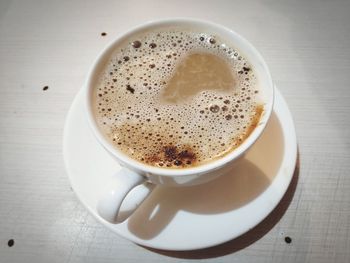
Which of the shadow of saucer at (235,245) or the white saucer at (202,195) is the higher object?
the white saucer at (202,195)

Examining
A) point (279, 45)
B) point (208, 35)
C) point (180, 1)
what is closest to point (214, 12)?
point (180, 1)

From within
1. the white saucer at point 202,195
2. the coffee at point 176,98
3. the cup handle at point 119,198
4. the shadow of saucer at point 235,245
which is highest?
the coffee at point 176,98

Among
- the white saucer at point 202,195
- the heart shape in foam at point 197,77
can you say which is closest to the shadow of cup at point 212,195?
the white saucer at point 202,195

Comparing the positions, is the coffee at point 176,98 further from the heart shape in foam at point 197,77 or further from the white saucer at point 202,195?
the white saucer at point 202,195

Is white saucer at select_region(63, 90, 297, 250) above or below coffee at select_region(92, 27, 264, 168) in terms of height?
below

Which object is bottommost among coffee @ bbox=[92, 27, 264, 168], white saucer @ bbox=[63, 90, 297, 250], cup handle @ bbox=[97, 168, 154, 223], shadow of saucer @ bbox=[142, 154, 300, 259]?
shadow of saucer @ bbox=[142, 154, 300, 259]

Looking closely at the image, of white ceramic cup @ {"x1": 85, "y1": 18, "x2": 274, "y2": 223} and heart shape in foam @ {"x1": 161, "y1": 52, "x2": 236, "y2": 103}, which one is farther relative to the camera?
heart shape in foam @ {"x1": 161, "y1": 52, "x2": 236, "y2": 103}

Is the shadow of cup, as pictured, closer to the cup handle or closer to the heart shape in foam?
the cup handle

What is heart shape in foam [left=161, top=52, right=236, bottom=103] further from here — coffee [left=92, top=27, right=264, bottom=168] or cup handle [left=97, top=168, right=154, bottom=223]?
cup handle [left=97, top=168, right=154, bottom=223]

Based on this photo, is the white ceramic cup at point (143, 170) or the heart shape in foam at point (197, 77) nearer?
the white ceramic cup at point (143, 170)

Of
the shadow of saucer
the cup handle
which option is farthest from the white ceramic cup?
the shadow of saucer
